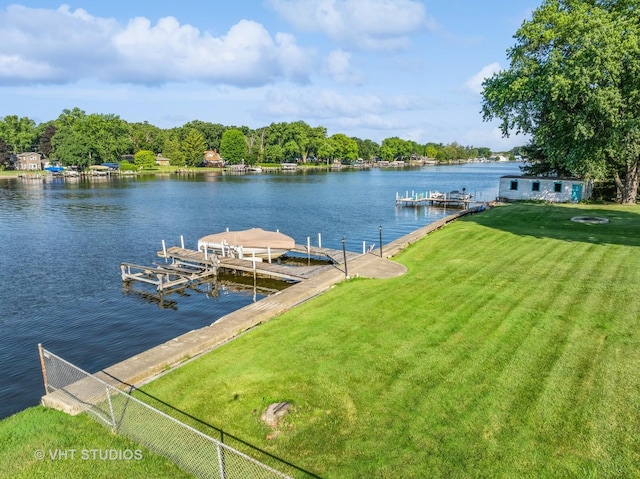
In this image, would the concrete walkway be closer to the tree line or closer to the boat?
the boat

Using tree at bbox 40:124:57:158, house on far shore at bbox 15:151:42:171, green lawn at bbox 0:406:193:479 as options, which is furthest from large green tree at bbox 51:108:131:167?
green lawn at bbox 0:406:193:479

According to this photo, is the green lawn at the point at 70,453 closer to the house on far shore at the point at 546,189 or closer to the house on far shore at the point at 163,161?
the house on far shore at the point at 546,189

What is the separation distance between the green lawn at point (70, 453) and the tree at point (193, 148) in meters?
163

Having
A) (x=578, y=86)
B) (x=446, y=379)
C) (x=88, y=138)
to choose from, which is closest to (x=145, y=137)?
(x=88, y=138)

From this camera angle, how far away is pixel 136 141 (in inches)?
6895

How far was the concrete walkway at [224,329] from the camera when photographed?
39.1 feet

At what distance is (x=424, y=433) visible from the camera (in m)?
8.79

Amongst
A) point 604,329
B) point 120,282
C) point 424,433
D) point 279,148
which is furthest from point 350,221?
point 279,148

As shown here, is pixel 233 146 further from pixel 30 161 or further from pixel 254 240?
pixel 254 240

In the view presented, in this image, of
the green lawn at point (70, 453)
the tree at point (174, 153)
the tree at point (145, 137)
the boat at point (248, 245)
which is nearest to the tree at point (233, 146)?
the tree at point (174, 153)

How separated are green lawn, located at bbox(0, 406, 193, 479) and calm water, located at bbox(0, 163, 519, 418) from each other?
17.3 feet

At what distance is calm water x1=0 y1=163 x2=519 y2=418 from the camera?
62.7 feet

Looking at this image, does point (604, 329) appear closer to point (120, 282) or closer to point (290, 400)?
point (290, 400)

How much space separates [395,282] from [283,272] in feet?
32.8
